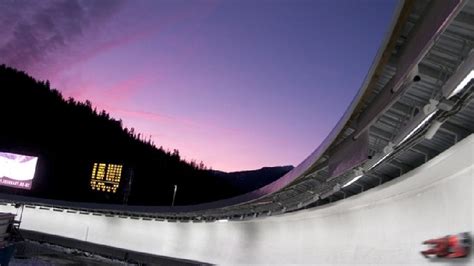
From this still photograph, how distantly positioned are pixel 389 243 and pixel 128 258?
22121 mm

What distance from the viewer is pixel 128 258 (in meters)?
28.1

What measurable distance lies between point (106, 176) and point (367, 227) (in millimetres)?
33330

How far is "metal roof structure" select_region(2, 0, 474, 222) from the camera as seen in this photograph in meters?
3.98

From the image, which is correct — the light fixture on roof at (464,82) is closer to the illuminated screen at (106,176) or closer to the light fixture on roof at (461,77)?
the light fixture on roof at (461,77)

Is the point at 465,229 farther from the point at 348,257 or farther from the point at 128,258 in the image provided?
the point at 128,258

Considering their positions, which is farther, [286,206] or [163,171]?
[163,171]

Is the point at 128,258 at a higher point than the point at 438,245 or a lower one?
lower

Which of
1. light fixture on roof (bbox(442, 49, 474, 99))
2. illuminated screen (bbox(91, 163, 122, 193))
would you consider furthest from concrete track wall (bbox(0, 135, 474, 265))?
illuminated screen (bbox(91, 163, 122, 193))

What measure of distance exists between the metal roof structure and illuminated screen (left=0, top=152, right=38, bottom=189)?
119 ft

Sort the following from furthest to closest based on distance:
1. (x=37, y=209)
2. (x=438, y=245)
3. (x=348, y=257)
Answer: (x=37, y=209) < (x=348, y=257) < (x=438, y=245)

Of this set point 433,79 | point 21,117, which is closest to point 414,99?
point 433,79

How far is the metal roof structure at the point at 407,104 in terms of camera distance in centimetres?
398

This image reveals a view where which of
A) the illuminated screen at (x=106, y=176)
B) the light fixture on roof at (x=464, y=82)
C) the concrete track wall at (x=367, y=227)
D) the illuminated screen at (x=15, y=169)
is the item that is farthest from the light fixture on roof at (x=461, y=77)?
the illuminated screen at (x=15, y=169)

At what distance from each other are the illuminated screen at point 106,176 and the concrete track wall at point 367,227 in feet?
51.9
